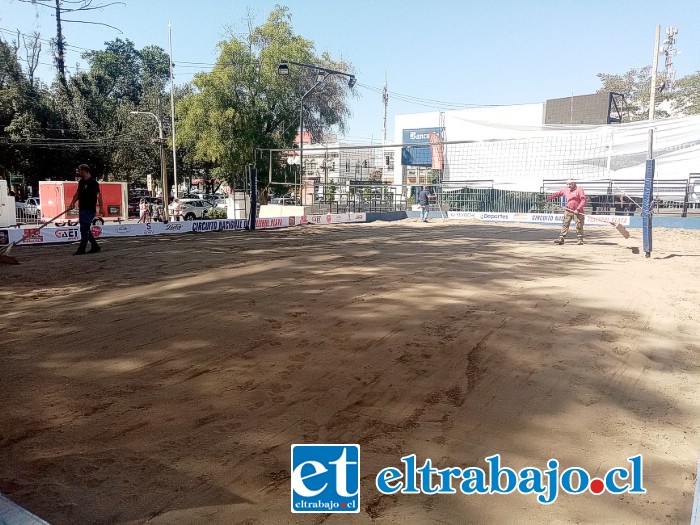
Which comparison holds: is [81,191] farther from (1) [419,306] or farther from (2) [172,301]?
(1) [419,306]

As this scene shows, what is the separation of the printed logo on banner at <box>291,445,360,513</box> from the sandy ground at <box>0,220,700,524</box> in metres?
0.10

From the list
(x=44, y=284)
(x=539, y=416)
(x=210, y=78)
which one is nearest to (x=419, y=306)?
(x=539, y=416)

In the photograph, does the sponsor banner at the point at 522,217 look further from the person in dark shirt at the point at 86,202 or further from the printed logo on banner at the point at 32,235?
the printed logo on banner at the point at 32,235

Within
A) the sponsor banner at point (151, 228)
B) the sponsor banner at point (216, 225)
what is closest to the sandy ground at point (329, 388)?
the sponsor banner at point (151, 228)

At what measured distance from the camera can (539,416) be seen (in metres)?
4.43

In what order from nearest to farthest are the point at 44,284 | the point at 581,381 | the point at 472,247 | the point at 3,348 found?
1. the point at 581,381
2. the point at 3,348
3. the point at 44,284
4. the point at 472,247

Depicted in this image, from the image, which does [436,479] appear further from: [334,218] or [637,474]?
[334,218]

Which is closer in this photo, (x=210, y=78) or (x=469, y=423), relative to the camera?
(x=469, y=423)

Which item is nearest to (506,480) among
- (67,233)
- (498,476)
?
(498,476)

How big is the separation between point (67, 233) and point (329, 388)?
14644 millimetres

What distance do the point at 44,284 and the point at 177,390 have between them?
19.2 feet

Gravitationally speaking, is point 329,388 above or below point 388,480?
above

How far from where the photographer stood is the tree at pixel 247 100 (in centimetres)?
3444

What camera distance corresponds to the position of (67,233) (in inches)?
655
